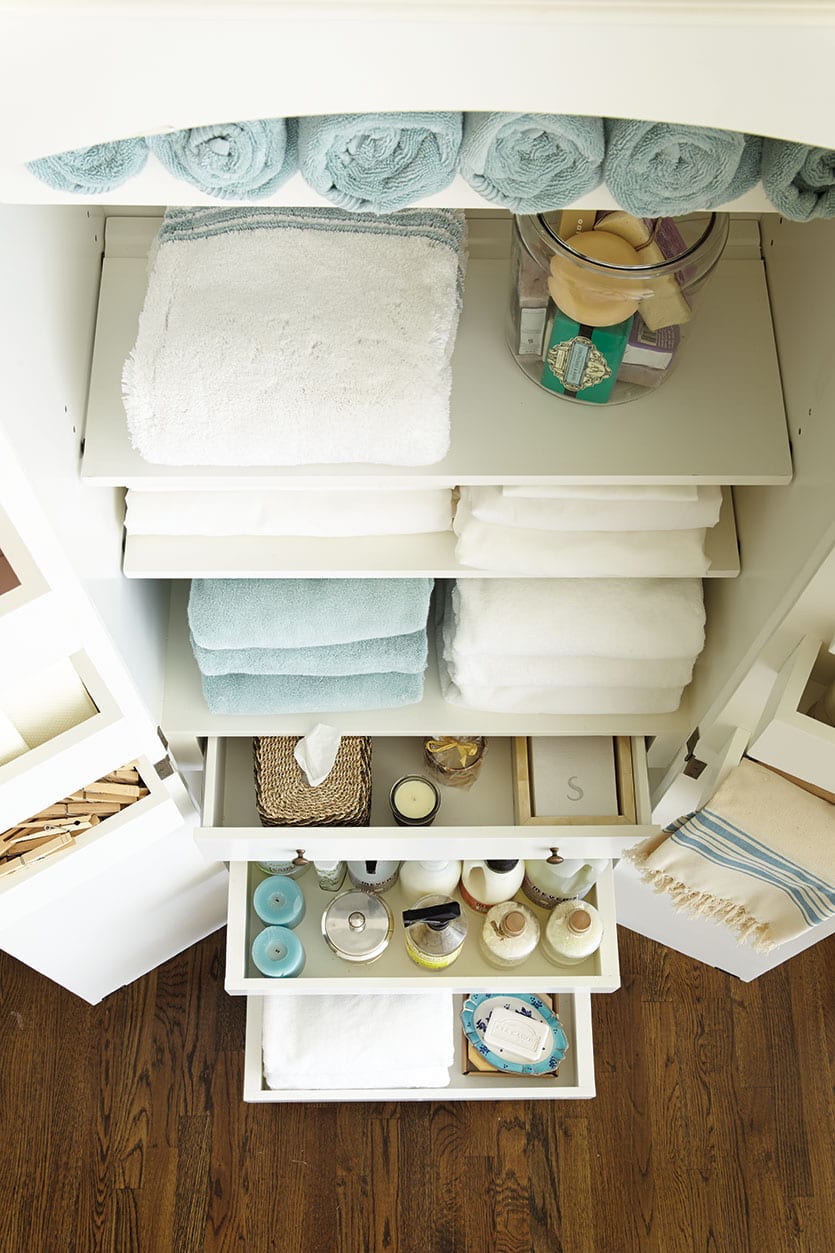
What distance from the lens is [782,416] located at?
3.34 feet

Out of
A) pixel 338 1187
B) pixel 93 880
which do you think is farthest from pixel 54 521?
pixel 338 1187

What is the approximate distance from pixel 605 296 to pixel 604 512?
0.24 meters

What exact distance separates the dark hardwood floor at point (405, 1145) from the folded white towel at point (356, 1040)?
0.22 meters

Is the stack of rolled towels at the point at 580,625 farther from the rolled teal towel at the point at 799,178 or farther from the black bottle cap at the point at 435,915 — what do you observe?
the rolled teal towel at the point at 799,178

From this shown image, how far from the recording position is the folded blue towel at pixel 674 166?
2.15 ft

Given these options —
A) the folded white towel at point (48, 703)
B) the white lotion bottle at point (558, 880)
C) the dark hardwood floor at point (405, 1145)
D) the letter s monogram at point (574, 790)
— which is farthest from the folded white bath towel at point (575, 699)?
the dark hardwood floor at point (405, 1145)

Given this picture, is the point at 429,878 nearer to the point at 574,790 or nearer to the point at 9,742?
the point at 574,790

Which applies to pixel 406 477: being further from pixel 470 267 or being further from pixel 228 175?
pixel 228 175

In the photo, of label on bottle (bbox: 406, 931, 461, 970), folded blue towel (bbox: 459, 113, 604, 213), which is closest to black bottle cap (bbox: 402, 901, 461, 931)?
label on bottle (bbox: 406, 931, 461, 970)

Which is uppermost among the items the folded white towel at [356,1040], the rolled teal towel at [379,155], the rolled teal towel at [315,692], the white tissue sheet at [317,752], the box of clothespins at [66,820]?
the rolled teal towel at [379,155]

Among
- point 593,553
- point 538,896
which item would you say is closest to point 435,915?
point 538,896

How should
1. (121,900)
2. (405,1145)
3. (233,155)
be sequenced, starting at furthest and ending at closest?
(405,1145), (121,900), (233,155)

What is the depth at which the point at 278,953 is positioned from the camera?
1427 millimetres

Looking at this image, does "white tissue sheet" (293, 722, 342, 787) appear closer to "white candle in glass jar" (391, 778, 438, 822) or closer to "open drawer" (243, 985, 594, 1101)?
"white candle in glass jar" (391, 778, 438, 822)
